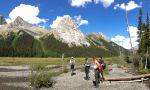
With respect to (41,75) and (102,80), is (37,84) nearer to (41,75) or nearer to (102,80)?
(41,75)

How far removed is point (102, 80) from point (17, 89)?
11.1 m

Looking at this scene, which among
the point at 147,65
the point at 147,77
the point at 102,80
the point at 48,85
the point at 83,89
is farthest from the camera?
the point at 147,65

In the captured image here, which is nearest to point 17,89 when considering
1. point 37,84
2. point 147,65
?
point 37,84

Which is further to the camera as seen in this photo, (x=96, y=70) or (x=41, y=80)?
(x=96, y=70)

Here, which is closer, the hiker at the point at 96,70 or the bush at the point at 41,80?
the bush at the point at 41,80

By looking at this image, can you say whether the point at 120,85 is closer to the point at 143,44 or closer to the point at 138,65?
the point at 138,65

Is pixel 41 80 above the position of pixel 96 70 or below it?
below

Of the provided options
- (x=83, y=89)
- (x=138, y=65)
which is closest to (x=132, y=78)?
(x=83, y=89)

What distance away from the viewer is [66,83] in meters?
42.5

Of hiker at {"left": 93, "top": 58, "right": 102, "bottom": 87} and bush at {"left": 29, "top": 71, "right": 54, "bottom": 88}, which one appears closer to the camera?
bush at {"left": 29, "top": 71, "right": 54, "bottom": 88}

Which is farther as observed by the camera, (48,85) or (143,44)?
(143,44)

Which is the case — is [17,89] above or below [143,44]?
below

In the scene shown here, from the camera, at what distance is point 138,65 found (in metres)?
78.4

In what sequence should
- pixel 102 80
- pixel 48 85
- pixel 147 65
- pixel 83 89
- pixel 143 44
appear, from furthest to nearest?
pixel 143 44 < pixel 147 65 < pixel 102 80 < pixel 48 85 < pixel 83 89
